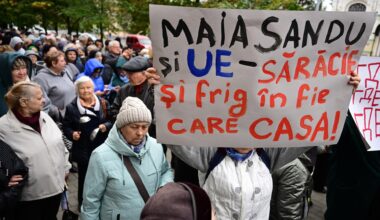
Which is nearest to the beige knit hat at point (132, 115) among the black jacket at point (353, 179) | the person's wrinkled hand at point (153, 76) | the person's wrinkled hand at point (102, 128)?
the person's wrinkled hand at point (153, 76)

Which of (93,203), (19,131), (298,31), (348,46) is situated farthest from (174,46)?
(19,131)

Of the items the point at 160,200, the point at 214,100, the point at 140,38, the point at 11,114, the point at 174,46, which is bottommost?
the point at 140,38

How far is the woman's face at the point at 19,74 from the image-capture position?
4004 mm

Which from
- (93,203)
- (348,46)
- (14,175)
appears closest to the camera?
(348,46)

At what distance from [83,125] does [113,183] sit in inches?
67.3

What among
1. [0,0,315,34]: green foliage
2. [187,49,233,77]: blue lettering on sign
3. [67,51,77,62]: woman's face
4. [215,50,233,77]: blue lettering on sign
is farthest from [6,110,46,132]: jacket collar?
[0,0,315,34]: green foliage

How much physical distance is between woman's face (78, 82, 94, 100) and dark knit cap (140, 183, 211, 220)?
2821 millimetres

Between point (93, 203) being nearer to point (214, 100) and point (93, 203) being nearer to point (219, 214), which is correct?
point (219, 214)

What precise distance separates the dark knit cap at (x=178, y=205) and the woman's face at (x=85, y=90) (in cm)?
282

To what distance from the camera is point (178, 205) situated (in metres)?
1.29

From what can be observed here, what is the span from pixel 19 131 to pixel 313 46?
2.29m

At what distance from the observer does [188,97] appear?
6.29 feet

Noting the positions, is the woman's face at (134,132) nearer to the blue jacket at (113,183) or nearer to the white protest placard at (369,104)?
the blue jacket at (113,183)

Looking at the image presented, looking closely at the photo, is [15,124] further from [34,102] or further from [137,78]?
[137,78]
